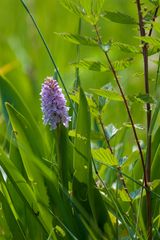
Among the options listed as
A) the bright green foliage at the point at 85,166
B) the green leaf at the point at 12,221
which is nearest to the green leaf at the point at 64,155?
the bright green foliage at the point at 85,166

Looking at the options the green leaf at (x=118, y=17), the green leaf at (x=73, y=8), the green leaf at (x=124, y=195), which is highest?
the green leaf at (x=73, y=8)

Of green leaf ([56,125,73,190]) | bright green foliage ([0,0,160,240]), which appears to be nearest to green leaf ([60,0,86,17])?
bright green foliage ([0,0,160,240])

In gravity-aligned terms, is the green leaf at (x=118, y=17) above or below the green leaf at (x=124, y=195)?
above

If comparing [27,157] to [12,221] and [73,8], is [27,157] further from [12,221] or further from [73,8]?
[73,8]

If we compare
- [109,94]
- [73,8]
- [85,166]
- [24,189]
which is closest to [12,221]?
[24,189]

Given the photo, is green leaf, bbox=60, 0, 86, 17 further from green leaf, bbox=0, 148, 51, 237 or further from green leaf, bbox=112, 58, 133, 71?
green leaf, bbox=0, 148, 51, 237

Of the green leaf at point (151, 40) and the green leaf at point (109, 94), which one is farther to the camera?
the green leaf at point (109, 94)

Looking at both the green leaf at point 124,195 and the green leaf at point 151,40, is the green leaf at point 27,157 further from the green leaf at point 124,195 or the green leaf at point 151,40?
the green leaf at point 151,40

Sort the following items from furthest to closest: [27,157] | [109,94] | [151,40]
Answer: [27,157], [109,94], [151,40]
